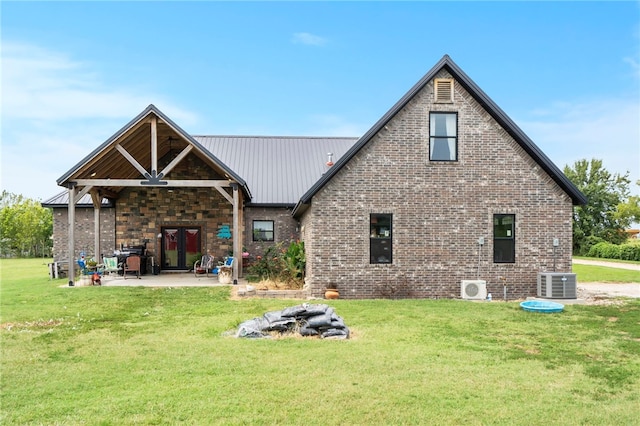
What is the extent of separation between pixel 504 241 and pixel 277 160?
1398cm

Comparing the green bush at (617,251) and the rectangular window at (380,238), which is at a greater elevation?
the rectangular window at (380,238)

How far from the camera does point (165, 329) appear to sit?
9.86m

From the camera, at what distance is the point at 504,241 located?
48.9ft

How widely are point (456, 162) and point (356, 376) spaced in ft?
32.0

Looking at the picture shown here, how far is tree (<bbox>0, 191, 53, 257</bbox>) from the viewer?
4906 cm

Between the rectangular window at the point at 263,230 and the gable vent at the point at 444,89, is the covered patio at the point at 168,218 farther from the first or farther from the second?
the gable vent at the point at 444,89

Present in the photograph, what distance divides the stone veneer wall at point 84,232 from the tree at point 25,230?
96.7 ft

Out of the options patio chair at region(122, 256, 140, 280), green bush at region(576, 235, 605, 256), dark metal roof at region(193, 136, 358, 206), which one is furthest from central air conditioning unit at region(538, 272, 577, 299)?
green bush at region(576, 235, 605, 256)

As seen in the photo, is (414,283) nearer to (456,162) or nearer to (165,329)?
(456,162)

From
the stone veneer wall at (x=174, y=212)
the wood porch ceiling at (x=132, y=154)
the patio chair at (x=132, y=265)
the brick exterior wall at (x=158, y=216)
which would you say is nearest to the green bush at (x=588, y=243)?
the stone veneer wall at (x=174, y=212)

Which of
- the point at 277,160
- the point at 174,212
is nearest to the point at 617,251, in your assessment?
the point at 277,160

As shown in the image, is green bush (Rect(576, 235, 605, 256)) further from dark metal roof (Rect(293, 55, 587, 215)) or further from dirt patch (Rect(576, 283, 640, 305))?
dark metal roof (Rect(293, 55, 587, 215))

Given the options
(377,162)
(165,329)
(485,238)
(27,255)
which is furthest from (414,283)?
(27,255)

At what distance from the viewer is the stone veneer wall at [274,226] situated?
887 inches
